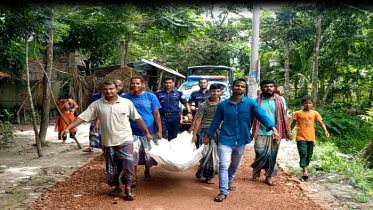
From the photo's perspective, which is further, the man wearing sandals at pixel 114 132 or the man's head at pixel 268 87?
the man's head at pixel 268 87

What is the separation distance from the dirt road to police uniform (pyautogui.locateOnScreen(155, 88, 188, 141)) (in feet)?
2.85

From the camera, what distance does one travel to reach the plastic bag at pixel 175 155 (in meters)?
5.07

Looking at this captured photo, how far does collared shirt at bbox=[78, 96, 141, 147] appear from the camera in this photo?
183 inches

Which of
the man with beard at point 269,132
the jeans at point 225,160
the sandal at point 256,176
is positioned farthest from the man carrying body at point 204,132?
the sandal at point 256,176

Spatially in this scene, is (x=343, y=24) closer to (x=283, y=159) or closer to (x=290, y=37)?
(x=290, y=37)

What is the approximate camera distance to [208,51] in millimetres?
24016

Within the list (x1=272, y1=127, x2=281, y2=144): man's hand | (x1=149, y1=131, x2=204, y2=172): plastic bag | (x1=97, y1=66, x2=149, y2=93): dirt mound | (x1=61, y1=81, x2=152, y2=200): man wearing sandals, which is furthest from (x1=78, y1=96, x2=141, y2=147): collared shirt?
(x1=97, y1=66, x2=149, y2=93): dirt mound

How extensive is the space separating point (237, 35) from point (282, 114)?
2057 centimetres

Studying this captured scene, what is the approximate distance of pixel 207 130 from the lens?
520cm

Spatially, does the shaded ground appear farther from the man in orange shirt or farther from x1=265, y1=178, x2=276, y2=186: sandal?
the man in orange shirt

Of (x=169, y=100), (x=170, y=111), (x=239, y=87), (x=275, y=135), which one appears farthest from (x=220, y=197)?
(x=169, y=100)

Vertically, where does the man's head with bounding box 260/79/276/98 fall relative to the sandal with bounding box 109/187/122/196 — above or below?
above

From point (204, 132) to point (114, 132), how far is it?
1734 millimetres

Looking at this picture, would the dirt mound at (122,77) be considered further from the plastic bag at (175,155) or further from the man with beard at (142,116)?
the plastic bag at (175,155)
